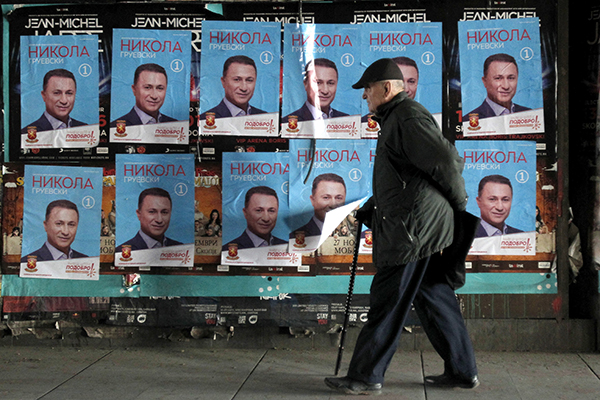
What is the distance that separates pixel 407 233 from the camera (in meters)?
3.57

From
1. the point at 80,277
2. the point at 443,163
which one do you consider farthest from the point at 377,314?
the point at 80,277

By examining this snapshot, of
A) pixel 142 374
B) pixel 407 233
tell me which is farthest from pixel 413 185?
pixel 142 374

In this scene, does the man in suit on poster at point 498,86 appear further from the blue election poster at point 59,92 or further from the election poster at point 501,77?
the blue election poster at point 59,92

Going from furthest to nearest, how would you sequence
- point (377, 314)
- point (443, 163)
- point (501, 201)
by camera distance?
point (501, 201) < point (377, 314) < point (443, 163)

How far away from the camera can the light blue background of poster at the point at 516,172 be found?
4.70m

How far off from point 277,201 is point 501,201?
5.66 ft

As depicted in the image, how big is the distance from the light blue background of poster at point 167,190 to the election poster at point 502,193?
2.13m

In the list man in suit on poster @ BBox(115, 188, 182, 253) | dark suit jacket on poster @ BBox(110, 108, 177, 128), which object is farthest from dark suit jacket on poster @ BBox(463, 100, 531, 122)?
man in suit on poster @ BBox(115, 188, 182, 253)

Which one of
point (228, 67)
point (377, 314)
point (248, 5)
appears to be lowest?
point (377, 314)

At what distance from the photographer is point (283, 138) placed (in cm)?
482

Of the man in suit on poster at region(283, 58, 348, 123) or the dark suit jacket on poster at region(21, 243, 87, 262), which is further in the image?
the dark suit jacket on poster at region(21, 243, 87, 262)

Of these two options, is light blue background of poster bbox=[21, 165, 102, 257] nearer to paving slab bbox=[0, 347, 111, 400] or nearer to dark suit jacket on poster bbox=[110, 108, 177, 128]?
dark suit jacket on poster bbox=[110, 108, 177, 128]

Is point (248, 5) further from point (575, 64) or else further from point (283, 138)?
point (575, 64)

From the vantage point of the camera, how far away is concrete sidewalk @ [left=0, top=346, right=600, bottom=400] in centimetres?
376
